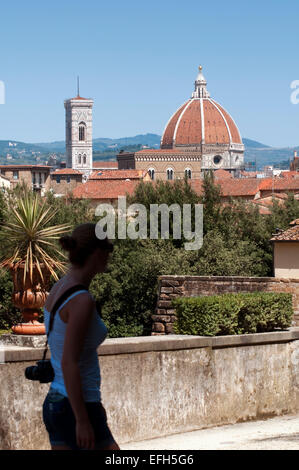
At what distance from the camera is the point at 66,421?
165 inches

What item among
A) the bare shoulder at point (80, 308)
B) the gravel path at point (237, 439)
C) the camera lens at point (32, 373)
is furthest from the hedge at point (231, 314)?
the bare shoulder at point (80, 308)

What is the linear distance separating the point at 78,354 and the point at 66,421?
0.37m

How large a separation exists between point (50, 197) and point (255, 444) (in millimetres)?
35650

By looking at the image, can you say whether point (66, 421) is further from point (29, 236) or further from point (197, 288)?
point (197, 288)

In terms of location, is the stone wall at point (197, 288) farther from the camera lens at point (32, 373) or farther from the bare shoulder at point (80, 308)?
the bare shoulder at point (80, 308)

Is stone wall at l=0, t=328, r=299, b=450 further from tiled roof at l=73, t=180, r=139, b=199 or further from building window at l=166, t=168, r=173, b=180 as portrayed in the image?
building window at l=166, t=168, r=173, b=180

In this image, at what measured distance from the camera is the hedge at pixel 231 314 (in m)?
9.37

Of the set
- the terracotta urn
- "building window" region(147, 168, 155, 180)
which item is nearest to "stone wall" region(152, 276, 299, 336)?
the terracotta urn

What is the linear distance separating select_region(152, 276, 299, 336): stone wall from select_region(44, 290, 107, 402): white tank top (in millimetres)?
7736

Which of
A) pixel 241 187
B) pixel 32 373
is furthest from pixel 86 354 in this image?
pixel 241 187

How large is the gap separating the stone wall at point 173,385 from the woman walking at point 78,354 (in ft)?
10.0

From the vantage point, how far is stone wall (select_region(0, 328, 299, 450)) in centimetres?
729

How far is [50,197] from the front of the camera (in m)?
42.6
